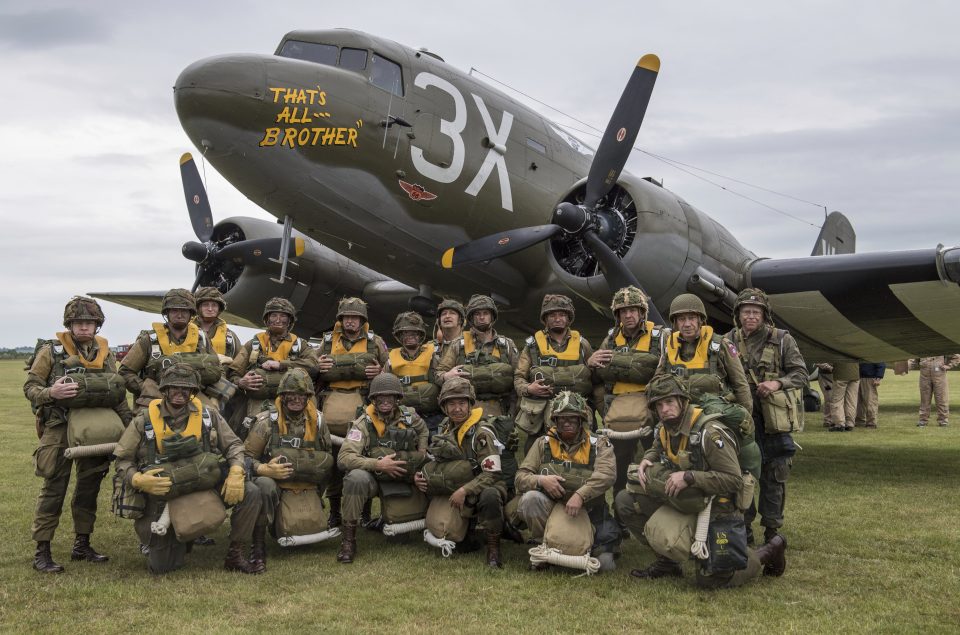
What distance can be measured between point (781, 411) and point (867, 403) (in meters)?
12.0

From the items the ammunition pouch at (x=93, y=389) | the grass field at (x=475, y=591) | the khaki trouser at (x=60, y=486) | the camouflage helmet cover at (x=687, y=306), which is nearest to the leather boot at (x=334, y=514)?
the grass field at (x=475, y=591)

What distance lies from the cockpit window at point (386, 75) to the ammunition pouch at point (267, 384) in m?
4.40

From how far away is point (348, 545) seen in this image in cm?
598

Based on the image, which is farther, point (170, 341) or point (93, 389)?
point (170, 341)

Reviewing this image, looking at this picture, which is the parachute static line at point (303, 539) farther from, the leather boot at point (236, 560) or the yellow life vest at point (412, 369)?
the yellow life vest at point (412, 369)

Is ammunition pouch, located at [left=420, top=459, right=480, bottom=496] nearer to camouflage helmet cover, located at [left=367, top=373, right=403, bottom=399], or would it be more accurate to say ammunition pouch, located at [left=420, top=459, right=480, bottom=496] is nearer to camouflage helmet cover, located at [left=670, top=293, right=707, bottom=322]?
camouflage helmet cover, located at [left=367, top=373, right=403, bottom=399]

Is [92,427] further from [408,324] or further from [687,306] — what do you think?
[687,306]

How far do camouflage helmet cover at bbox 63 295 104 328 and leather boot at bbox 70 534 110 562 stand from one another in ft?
5.73

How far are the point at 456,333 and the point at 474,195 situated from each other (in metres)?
3.15

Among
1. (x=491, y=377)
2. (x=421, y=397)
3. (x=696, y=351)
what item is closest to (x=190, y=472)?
(x=421, y=397)

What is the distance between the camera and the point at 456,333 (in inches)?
318

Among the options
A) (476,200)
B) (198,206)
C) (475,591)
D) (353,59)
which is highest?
(353,59)

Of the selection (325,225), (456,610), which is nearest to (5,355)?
(325,225)

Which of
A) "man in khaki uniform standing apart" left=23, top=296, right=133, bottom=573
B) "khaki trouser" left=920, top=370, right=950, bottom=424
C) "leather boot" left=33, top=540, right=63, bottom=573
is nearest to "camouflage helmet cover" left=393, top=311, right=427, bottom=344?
"man in khaki uniform standing apart" left=23, top=296, right=133, bottom=573
